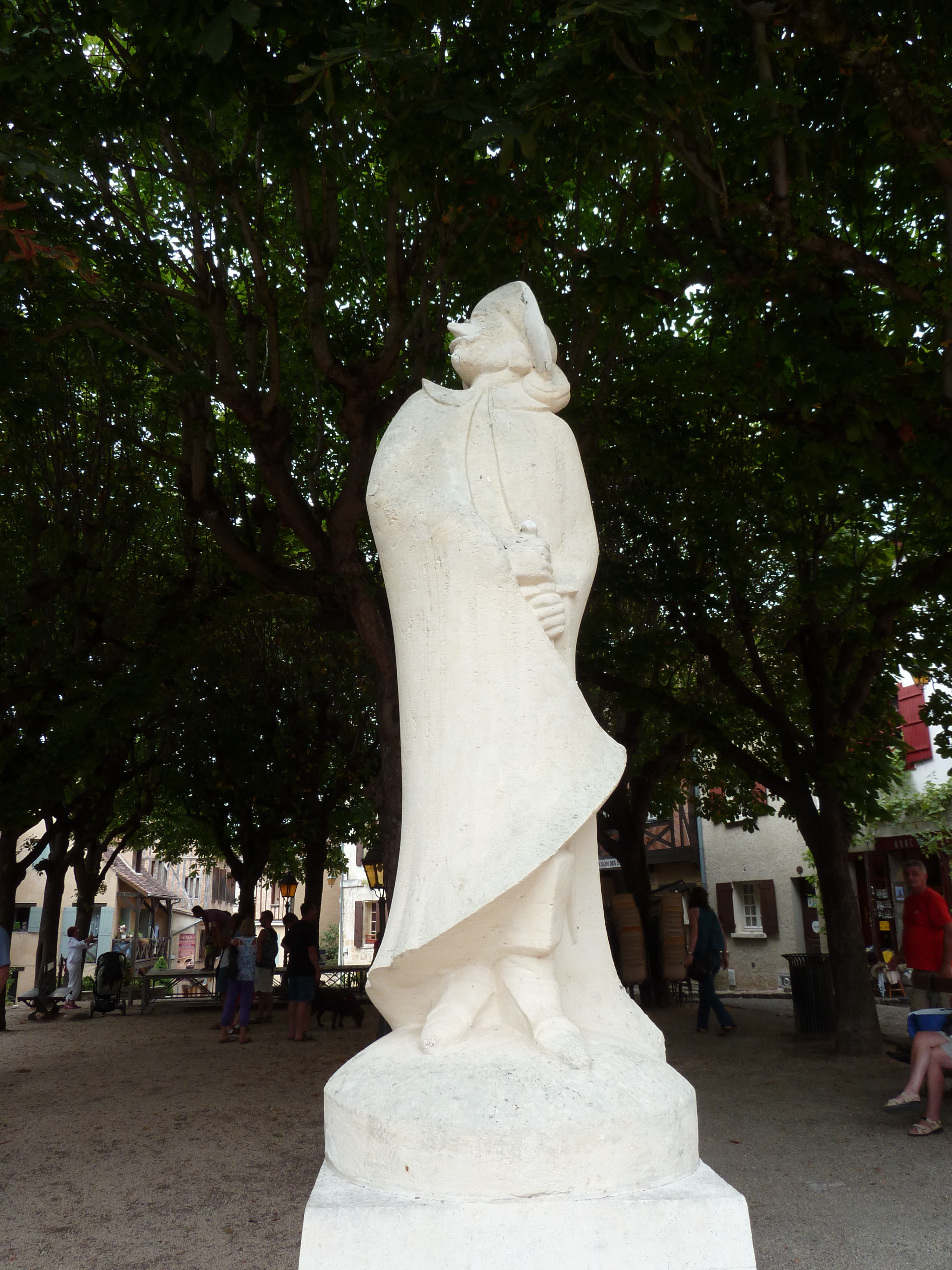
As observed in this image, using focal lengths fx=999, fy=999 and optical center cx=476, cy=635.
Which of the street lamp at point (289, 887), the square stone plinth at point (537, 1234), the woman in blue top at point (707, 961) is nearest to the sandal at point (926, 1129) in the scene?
the woman in blue top at point (707, 961)

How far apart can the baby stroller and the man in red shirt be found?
1501 centimetres

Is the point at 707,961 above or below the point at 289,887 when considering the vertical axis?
below

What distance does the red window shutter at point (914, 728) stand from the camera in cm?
1952

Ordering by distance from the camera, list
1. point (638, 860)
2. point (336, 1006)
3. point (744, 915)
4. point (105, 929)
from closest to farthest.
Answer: point (336, 1006), point (638, 860), point (744, 915), point (105, 929)

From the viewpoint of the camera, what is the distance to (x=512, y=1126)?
2129mm

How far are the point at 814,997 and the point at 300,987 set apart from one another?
21.5 feet

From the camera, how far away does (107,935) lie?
148 ft

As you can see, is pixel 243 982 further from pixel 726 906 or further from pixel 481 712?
pixel 726 906

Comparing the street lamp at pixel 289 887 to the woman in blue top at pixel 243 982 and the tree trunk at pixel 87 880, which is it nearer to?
the tree trunk at pixel 87 880

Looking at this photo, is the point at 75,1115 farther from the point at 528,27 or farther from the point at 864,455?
the point at 528,27

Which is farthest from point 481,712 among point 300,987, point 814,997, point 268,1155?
point 814,997

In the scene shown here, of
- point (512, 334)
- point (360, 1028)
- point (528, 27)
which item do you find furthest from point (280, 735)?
point (512, 334)

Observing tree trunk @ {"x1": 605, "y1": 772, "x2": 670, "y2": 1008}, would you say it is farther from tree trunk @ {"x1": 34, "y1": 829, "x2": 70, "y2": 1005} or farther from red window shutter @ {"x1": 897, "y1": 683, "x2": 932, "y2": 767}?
tree trunk @ {"x1": 34, "y1": 829, "x2": 70, "y2": 1005}

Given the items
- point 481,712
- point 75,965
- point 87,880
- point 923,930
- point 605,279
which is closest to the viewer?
point 481,712
